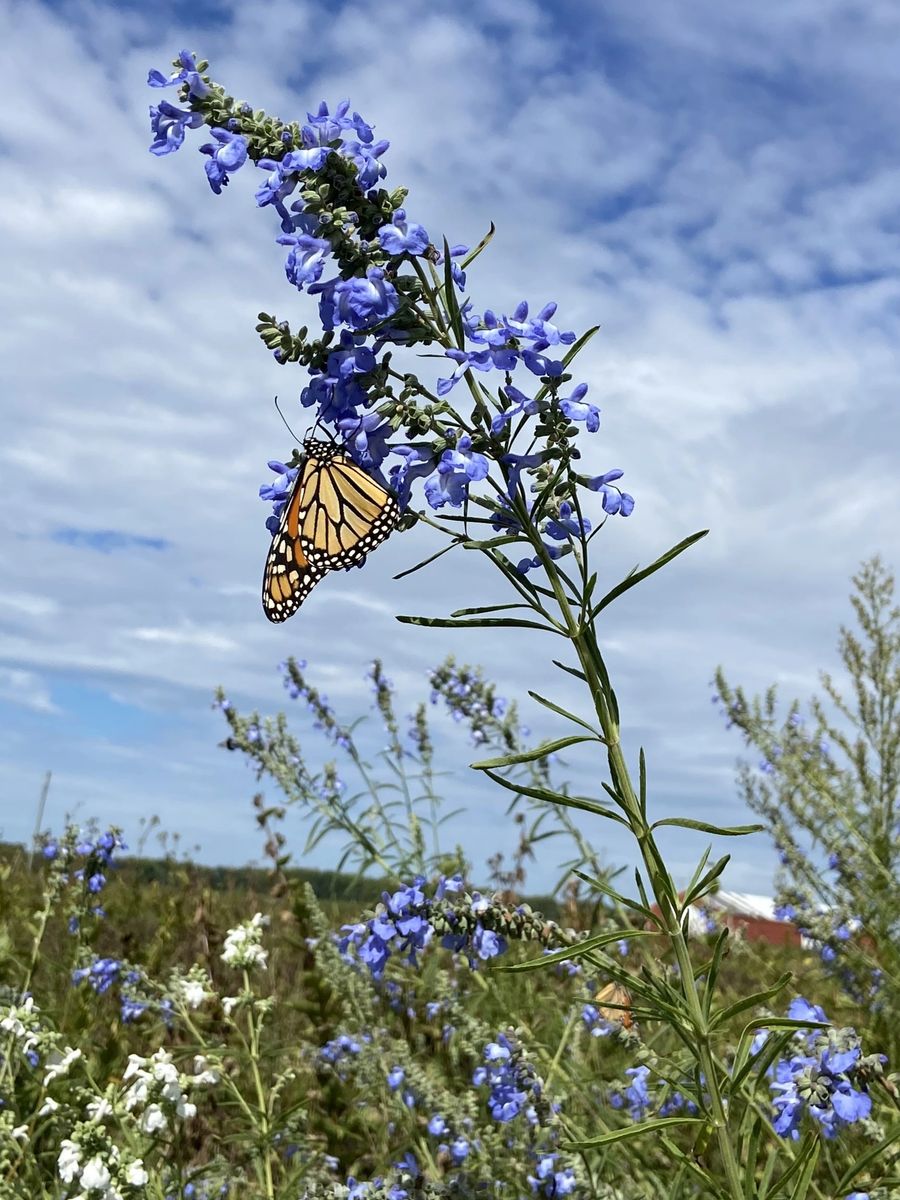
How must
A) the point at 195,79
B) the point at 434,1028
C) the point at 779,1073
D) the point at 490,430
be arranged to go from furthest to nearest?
1. the point at 434,1028
2. the point at 779,1073
3. the point at 195,79
4. the point at 490,430

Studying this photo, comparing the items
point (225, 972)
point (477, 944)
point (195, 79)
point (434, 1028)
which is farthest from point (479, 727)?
point (195, 79)

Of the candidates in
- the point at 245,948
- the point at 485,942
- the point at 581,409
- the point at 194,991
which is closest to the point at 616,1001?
the point at 485,942

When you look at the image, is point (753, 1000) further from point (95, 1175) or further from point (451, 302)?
point (95, 1175)

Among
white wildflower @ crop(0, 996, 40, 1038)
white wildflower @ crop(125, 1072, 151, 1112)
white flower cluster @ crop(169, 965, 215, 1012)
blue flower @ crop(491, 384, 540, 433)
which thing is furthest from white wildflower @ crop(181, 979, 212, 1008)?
blue flower @ crop(491, 384, 540, 433)

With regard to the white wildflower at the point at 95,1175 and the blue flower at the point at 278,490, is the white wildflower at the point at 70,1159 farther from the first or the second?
the blue flower at the point at 278,490

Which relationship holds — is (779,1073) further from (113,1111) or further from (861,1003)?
(861,1003)
